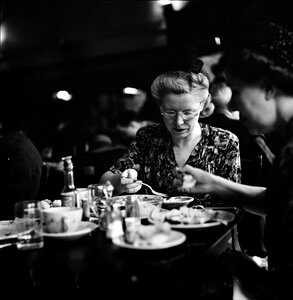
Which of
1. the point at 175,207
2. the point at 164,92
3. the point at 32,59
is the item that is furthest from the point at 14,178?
the point at 32,59

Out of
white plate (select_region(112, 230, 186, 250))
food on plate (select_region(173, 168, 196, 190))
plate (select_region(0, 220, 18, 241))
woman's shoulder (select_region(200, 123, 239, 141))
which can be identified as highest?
woman's shoulder (select_region(200, 123, 239, 141))

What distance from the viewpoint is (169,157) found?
82.1 inches

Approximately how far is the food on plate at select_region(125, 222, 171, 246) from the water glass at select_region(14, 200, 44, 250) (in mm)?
279

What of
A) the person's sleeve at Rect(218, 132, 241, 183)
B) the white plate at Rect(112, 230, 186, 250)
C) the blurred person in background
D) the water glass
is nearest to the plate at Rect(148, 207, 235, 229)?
the white plate at Rect(112, 230, 186, 250)

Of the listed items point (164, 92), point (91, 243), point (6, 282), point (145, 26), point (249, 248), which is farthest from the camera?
point (145, 26)

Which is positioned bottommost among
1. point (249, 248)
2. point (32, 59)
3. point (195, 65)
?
point (249, 248)

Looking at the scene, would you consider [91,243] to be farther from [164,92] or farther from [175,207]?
[164,92]

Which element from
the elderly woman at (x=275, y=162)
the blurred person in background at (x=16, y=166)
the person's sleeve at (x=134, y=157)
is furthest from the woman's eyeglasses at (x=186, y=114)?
the blurred person in background at (x=16, y=166)

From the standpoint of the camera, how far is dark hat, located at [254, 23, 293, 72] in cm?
125

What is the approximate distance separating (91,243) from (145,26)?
13.2ft

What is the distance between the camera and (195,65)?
2.27 meters

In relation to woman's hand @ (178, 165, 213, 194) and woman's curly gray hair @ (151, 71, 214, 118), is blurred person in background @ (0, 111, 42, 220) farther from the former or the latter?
woman's hand @ (178, 165, 213, 194)

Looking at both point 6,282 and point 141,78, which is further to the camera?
point 141,78

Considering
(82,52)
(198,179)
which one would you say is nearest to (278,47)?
(198,179)
